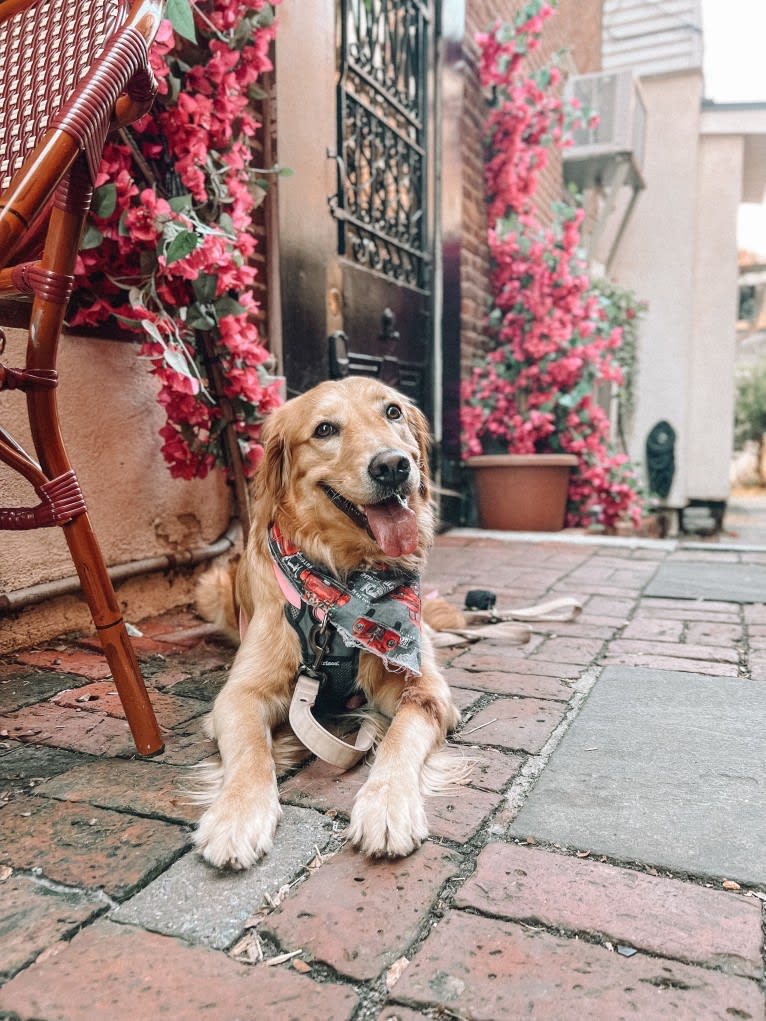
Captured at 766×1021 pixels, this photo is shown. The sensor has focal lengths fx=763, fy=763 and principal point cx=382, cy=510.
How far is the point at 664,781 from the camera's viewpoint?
1629 millimetres

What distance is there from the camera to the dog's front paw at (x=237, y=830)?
130 centimetres

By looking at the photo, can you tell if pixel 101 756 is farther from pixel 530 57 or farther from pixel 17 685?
Answer: pixel 530 57

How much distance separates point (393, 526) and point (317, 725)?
54 centimetres

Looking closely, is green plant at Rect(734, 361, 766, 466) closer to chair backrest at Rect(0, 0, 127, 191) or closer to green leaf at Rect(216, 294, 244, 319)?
green leaf at Rect(216, 294, 244, 319)

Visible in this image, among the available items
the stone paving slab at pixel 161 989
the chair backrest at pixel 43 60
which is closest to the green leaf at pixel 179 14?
the chair backrest at pixel 43 60

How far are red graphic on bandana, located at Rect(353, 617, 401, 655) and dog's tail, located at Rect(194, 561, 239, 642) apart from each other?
0.88m

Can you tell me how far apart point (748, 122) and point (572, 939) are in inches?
455

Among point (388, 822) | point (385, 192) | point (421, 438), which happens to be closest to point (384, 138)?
point (385, 192)

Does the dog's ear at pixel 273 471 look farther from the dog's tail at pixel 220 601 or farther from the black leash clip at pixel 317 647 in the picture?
the dog's tail at pixel 220 601

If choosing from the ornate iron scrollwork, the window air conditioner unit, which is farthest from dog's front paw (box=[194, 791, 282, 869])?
the window air conditioner unit

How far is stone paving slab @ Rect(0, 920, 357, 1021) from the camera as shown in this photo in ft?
3.20

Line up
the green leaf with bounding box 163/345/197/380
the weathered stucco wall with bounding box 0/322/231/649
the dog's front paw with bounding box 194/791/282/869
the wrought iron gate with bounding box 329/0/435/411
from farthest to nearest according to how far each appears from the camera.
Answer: the wrought iron gate with bounding box 329/0/435/411 → the green leaf with bounding box 163/345/197/380 → the weathered stucco wall with bounding box 0/322/231/649 → the dog's front paw with bounding box 194/791/282/869

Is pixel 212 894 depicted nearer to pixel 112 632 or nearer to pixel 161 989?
pixel 161 989

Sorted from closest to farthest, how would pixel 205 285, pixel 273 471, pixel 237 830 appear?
1. pixel 237 830
2. pixel 273 471
3. pixel 205 285
